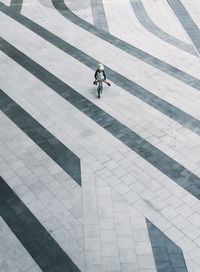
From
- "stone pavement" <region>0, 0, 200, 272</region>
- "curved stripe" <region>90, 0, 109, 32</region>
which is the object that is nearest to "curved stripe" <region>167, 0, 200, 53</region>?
"stone pavement" <region>0, 0, 200, 272</region>

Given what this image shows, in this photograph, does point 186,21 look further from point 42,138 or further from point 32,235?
point 32,235

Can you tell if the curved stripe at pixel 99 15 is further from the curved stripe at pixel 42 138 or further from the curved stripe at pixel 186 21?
the curved stripe at pixel 42 138

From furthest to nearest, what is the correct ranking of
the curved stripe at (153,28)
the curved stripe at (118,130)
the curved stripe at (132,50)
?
the curved stripe at (153,28), the curved stripe at (132,50), the curved stripe at (118,130)

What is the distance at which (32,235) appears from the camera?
393 inches

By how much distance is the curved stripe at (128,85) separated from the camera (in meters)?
13.9

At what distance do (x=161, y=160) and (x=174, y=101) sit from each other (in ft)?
11.2

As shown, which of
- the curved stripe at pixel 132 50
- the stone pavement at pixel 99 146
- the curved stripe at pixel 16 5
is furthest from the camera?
the curved stripe at pixel 16 5

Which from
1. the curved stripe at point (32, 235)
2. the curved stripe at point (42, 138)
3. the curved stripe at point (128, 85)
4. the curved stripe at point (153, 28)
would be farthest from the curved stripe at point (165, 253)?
the curved stripe at point (153, 28)

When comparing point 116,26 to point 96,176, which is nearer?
point 96,176

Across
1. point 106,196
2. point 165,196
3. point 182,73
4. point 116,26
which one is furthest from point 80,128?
point 116,26

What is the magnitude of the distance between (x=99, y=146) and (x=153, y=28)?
10021 mm

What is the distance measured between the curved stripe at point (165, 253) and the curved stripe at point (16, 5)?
1653 cm

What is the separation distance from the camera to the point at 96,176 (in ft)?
38.3

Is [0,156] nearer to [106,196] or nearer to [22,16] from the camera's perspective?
[106,196]
